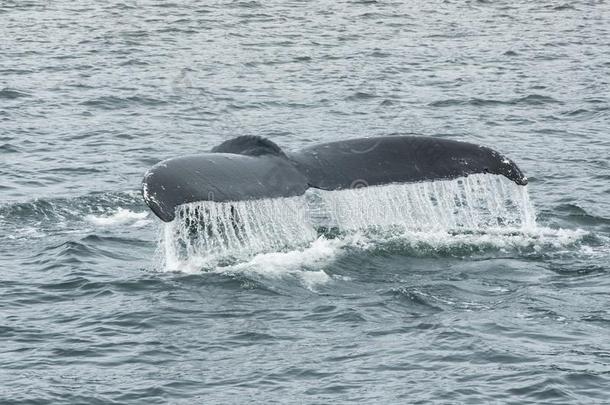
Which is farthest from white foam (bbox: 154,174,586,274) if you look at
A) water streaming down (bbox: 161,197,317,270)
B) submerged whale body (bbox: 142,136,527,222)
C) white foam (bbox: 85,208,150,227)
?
white foam (bbox: 85,208,150,227)

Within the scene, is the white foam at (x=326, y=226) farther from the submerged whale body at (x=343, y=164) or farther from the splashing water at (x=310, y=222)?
the submerged whale body at (x=343, y=164)

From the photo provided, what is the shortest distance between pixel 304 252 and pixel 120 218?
11.4 feet

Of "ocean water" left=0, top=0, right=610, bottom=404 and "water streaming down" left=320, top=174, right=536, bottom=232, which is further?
"water streaming down" left=320, top=174, right=536, bottom=232

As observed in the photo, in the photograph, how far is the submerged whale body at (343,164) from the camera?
11.5m

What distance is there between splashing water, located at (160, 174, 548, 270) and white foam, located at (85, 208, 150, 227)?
1618mm

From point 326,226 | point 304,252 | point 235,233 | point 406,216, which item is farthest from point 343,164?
point 406,216

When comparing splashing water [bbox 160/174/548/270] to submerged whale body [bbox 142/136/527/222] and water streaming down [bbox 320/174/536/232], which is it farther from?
submerged whale body [bbox 142/136/527/222]

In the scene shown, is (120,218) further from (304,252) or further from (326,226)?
(304,252)

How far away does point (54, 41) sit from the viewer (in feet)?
106

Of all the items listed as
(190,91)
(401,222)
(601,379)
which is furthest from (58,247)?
(190,91)

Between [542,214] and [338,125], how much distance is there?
23.5ft

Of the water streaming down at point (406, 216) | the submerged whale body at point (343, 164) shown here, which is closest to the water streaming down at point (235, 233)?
the water streaming down at point (406, 216)

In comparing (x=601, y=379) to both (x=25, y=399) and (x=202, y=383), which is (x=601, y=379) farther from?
(x=25, y=399)

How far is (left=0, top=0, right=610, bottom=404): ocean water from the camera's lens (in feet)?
38.2
